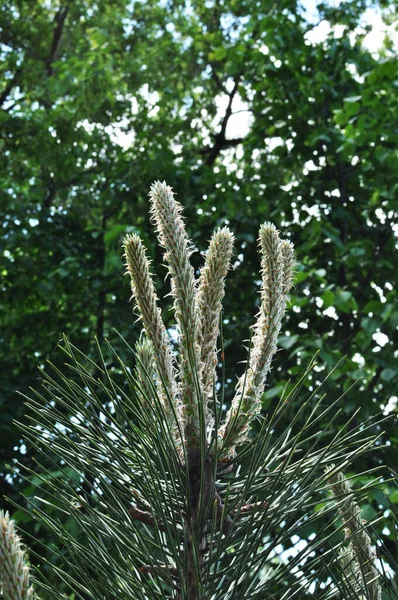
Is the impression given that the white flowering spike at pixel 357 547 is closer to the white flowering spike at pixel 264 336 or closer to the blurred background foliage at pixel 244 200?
the white flowering spike at pixel 264 336

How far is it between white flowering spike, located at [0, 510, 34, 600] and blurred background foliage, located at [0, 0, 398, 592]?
9.04 ft

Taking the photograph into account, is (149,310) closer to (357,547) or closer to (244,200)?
(357,547)

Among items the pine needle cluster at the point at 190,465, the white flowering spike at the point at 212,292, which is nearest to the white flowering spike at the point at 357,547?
the pine needle cluster at the point at 190,465

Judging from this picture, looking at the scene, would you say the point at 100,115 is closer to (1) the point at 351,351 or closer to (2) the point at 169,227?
(1) the point at 351,351

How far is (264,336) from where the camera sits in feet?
2.44

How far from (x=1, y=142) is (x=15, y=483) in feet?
8.04

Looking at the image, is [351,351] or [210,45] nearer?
[351,351]

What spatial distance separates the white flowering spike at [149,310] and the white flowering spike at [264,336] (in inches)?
2.7

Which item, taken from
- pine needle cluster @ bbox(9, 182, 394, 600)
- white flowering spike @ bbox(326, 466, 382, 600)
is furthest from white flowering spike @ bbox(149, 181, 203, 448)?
white flowering spike @ bbox(326, 466, 382, 600)

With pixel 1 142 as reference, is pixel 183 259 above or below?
below

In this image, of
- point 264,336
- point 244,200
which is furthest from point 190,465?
point 244,200

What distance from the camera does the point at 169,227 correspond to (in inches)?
26.9

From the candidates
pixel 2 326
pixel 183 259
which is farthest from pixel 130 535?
pixel 2 326

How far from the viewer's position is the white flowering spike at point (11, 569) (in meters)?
0.43
